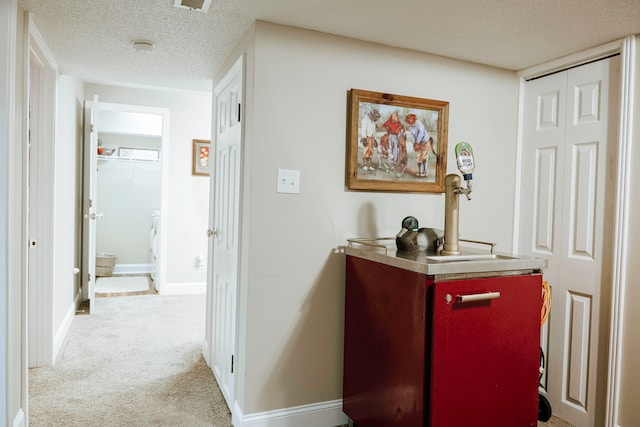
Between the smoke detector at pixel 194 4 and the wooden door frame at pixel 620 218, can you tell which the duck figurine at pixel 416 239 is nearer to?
the wooden door frame at pixel 620 218

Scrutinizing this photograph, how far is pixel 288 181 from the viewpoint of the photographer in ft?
7.04

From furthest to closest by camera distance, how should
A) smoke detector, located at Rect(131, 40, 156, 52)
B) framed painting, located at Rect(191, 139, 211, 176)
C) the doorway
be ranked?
1. the doorway
2. framed painting, located at Rect(191, 139, 211, 176)
3. smoke detector, located at Rect(131, 40, 156, 52)

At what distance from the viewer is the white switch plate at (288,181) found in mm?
2131

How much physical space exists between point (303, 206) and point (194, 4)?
3.24ft

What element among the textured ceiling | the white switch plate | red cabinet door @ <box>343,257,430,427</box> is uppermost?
the textured ceiling

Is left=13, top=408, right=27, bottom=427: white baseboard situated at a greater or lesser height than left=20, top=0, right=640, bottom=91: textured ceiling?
lesser

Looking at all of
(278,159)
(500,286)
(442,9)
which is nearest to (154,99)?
(278,159)

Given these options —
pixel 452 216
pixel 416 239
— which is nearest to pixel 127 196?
pixel 416 239

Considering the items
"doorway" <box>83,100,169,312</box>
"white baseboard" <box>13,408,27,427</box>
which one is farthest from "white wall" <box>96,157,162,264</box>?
"white baseboard" <box>13,408,27,427</box>

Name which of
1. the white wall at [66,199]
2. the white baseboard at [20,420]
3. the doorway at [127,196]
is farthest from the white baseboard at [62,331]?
the doorway at [127,196]

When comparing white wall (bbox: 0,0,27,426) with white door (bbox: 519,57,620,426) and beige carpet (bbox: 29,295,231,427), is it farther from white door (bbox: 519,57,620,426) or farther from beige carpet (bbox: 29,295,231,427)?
white door (bbox: 519,57,620,426)

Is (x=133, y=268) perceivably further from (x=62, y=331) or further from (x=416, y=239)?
Result: (x=416, y=239)

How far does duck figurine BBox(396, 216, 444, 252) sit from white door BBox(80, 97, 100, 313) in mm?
2937

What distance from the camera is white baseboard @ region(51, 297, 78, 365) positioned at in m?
3.06
